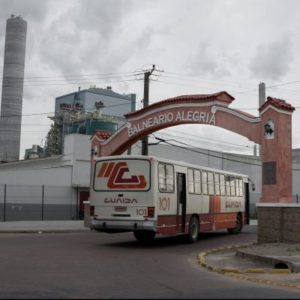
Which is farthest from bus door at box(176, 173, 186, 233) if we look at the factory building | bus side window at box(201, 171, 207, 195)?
the factory building

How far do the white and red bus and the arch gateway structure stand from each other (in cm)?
279

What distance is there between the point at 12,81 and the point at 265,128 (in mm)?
49348

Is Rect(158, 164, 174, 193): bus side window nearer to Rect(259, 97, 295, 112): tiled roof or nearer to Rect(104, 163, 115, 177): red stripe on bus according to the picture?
Rect(104, 163, 115, 177): red stripe on bus

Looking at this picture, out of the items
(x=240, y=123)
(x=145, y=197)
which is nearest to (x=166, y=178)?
(x=145, y=197)

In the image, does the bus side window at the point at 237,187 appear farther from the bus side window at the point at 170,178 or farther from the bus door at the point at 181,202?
the bus side window at the point at 170,178

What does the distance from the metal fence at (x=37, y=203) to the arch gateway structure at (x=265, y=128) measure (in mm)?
15065

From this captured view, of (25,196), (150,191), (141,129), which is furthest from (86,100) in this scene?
(150,191)

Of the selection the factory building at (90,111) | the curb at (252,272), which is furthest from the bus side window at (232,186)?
the factory building at (90,111)

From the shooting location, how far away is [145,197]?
19234 mm

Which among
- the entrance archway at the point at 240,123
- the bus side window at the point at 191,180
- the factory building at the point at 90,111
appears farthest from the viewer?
the factory building at the point at 90,111

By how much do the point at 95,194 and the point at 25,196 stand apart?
20.7m

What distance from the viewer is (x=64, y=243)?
20453 mm

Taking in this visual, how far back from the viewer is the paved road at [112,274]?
9547mm

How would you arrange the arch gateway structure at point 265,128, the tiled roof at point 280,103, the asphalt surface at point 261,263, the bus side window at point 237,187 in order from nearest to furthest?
the asphalt surface at point 261,263
the arch gateway structure at point 265,128
the tiled roof at point 280,103
the bus side window at point 237,187
